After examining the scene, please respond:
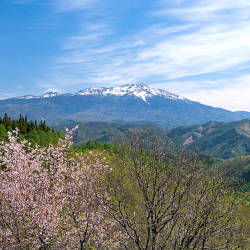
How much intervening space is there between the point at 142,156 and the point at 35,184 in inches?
308

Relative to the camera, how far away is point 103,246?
17906 millimetres

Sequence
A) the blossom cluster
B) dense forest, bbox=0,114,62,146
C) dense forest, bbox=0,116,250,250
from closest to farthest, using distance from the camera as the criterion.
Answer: dense forest, bbox=0,116,250,250, the blossom cluster, dense forest, bbox=0,114,62,146

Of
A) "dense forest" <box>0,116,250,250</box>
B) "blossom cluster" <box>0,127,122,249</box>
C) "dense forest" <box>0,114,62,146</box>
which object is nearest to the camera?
"dense forest" <box>0,116,250,250</box>

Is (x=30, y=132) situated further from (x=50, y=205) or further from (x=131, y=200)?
(x=131, y=200)

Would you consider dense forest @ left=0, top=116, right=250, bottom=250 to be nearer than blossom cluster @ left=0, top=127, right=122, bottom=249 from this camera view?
Yes

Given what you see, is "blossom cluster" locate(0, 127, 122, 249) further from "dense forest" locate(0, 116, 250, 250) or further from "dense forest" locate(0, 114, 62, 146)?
"dense forest" locate(0, 114, 62, 146)

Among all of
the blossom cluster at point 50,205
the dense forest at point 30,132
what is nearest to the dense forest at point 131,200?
the blossom cluster at point 50,205

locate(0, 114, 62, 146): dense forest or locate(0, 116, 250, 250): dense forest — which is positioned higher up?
locate(0, 114, 62, 146): dense forest

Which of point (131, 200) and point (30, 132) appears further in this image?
point (30, 132)

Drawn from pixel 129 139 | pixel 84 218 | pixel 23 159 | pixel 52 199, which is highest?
pixel 129 139

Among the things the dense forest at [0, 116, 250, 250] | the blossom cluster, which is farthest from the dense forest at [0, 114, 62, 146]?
the dense forest at [0, 116, 250, 250]

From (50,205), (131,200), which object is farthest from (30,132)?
(131,200)

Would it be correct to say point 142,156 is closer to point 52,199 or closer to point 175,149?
point 175,149

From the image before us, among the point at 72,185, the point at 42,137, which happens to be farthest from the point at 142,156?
the point at 42,137
